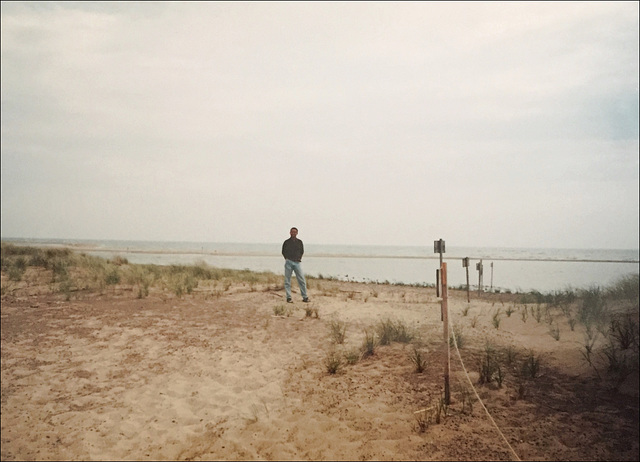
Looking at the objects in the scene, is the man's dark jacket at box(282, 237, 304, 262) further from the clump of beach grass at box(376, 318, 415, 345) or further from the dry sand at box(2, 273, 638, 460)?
the clump of beach grass at box(376, 318, 415, 345)

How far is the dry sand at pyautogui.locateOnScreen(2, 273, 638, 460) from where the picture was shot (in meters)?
4.61

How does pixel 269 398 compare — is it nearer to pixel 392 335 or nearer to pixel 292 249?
pixel 392 335

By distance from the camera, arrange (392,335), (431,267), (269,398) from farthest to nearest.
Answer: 1. (431,267)
2. (392,335)
3. (269,398)

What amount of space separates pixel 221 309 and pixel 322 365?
5622 mm

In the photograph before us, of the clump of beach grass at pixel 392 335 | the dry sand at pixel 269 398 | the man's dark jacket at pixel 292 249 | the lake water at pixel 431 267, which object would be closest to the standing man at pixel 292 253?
the man's dark jacket at pixel 292 249

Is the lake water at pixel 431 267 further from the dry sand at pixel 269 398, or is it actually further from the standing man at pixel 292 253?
the dry sand at pixel 269 398

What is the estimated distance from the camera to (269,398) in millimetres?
6102

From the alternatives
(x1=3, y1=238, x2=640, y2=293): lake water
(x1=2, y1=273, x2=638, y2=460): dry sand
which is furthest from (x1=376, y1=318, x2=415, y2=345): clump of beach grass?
(x1=3, y1=238, x2=640, y2=293): lake water

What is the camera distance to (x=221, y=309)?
1238cm

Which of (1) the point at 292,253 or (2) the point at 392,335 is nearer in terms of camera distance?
(2) the point at 392,335

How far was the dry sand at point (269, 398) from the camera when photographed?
4.61 metres

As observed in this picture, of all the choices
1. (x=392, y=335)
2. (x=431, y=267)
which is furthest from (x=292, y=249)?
(x=431, y=267)

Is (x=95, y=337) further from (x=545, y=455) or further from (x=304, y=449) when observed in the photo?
(x=545, y=455)

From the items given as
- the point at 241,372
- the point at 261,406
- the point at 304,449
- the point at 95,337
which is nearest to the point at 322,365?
the point at 241,372
